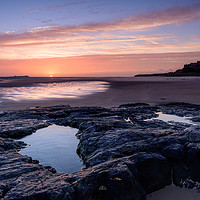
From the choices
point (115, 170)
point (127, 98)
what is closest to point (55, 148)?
point (115, 170)

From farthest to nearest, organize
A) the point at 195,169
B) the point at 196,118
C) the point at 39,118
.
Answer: the point at 39,118 → the point at 196,118 → the point at 195,169

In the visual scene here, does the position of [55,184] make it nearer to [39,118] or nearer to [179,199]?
[179,199]

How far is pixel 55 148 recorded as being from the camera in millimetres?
8734

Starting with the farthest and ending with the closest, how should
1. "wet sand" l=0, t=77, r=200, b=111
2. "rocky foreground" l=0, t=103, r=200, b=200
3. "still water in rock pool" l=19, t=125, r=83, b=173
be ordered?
"wet sand" l=0, t=77, r=200, b=111 < "still water in rock pool" l=19, t=125, r=83, b=173 < "rocky foreground" l=0, t=103, r=200, b=200

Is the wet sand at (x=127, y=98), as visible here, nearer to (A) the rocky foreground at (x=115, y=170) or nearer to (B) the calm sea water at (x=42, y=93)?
(B) the calm sea water at (x=42, y=93)

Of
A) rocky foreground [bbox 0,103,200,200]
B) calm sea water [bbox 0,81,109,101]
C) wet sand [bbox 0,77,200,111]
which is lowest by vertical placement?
rocky foreground [bbox 0,103,200,200]

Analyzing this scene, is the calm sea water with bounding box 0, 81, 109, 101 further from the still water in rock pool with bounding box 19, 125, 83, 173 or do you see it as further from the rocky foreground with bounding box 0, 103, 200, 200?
the rocky foreground with bounding box 0, 103, 200, 200

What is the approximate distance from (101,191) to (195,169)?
311 centimetres

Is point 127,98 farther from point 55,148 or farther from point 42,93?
point 55,148

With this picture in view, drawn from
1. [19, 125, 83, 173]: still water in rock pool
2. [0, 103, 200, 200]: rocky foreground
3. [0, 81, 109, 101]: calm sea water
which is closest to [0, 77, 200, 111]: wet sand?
[0, 81, 109, 101]: calm sea water

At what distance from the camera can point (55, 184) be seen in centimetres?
415

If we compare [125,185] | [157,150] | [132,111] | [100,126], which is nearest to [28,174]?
[125,185]

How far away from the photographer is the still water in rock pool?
7094 mm

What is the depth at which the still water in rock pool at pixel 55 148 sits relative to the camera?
279 inches
